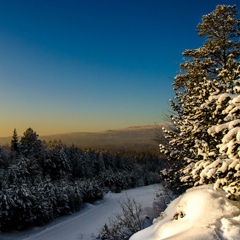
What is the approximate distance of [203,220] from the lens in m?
6.71

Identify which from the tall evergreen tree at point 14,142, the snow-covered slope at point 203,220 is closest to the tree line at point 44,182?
the tall evergreen tree at point 14,142

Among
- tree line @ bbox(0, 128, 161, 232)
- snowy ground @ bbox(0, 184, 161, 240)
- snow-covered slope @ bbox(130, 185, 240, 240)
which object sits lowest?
snowy ground @ bbox(0, 184, 161, 240)

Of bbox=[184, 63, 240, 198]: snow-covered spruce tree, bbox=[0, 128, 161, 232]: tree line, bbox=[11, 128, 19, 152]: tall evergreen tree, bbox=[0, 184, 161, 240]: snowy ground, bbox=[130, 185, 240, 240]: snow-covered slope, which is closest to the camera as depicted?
bbox=[130, 185, 240, 240]: snow-covered slope

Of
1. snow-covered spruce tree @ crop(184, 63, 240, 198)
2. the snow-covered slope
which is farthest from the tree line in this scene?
snow-covered spruce tree @ crop(184, 63, 240, 198)

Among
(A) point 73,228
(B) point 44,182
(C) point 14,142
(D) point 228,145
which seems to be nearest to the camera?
(D) point 228,145

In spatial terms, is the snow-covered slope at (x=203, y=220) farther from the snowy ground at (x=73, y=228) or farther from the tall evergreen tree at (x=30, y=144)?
the tall evergreen tree at (x=30, y=144)

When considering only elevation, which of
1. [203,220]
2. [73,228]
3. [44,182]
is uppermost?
[203,220]

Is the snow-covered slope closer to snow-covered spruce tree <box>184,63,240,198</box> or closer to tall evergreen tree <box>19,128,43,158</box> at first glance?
snow-covered spruce tree <box>184,63,240,198</box>

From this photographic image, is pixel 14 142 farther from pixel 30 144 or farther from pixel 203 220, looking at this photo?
pixel 203 220

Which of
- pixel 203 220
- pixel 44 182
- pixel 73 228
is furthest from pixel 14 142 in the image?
pixel 203 220

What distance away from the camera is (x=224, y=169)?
6.66m

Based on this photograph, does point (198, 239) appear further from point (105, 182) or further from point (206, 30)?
point (105, 182)

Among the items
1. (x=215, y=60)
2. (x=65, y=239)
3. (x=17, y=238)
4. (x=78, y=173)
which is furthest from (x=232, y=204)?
(x=78, y=173)

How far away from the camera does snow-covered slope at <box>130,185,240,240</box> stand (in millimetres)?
5971
